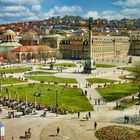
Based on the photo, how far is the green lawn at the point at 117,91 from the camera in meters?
64.9

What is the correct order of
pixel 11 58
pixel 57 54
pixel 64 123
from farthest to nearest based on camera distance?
pixel 57 54
pixel 11 58
pixel 64 123

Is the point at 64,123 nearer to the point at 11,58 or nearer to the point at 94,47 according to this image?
the point at 11,58

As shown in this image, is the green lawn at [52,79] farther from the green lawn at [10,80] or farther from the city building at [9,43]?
the city building at [9,43]

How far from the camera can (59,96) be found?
6506 centimetres

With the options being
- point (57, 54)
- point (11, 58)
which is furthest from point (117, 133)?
point (57, 54)

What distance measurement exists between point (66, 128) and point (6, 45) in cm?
12088

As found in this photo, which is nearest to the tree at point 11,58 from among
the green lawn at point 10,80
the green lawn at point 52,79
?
the green lawn at point 52,79

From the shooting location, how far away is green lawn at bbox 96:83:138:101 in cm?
6489

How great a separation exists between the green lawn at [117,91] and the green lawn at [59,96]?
4022 millimetres

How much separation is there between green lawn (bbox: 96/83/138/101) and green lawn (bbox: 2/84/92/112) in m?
4.02

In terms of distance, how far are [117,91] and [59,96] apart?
11.8m

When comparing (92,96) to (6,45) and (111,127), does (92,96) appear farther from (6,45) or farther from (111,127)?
(6,45)

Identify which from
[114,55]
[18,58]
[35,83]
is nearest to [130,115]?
[35,83]

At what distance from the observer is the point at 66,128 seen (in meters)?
42.9
